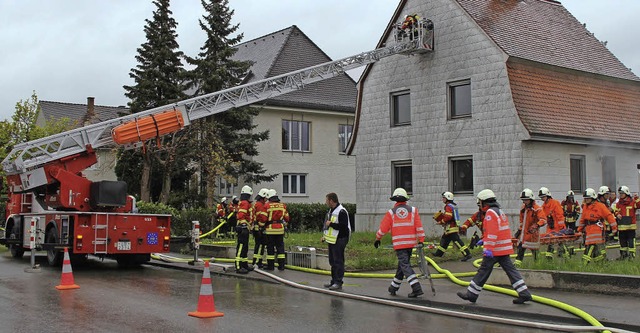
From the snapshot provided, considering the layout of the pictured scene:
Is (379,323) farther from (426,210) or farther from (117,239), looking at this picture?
(426,210)

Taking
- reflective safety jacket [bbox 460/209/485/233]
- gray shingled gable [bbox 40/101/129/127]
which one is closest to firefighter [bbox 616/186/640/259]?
reflective safety jacket [bbox 460/209/485/233]

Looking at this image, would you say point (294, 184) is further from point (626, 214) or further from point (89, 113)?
point (626, 214)

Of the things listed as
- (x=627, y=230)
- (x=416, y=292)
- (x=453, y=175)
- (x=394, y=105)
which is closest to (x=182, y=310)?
(x=416, y=292)

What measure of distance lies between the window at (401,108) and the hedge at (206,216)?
262 inches

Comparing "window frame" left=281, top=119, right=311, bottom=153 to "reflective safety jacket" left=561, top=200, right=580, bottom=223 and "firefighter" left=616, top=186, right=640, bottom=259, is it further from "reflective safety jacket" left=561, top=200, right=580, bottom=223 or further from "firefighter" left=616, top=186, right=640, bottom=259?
"firefighter" left=616, top=186, right=640, bottom=259

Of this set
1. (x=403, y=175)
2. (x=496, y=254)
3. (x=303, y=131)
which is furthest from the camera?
(x=303, y=131)

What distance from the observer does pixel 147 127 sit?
658 inches

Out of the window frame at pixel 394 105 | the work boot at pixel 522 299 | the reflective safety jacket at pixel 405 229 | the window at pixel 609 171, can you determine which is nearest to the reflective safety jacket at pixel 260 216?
the reflective safety jacket at pixel 405 229

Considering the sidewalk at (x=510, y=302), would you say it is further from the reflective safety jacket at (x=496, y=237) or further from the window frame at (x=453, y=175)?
the window frame at (x=453, y=175)

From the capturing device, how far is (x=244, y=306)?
1016 centimetres

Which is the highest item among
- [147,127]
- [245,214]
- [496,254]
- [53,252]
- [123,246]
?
[147,127]

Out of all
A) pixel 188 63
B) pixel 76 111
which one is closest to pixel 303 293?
pixel 188 63

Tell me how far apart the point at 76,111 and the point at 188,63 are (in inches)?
965

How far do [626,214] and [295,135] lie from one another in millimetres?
20985
